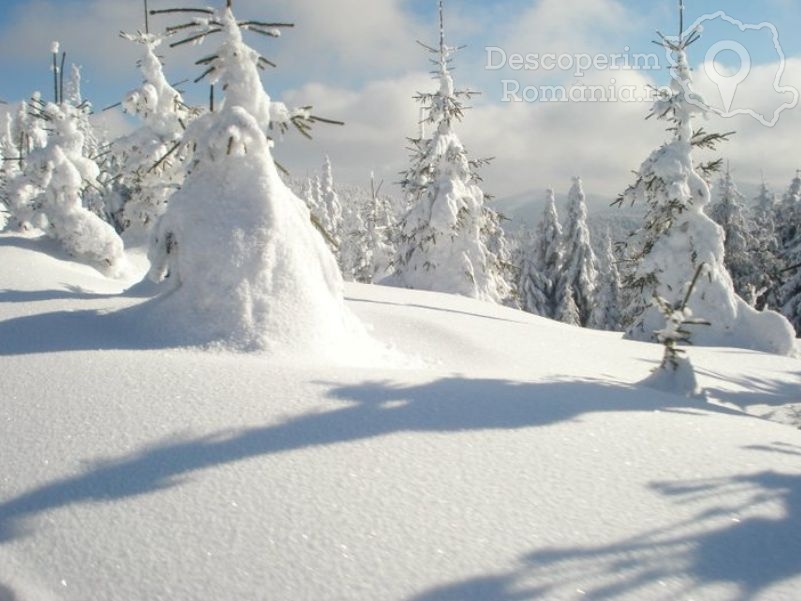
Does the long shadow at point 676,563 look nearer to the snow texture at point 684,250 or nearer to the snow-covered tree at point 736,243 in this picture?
the snow texture at point 684,250

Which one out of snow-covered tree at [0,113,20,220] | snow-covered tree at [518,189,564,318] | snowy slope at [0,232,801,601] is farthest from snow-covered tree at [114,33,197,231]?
snow-covered tree at [518,189,564,318]

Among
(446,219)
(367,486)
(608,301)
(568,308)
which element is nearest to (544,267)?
(568,308)

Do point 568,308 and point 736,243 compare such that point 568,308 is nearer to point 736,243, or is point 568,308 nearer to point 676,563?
point 736,243

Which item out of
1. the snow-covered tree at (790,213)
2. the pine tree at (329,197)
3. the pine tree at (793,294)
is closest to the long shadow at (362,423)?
the pine tree at (793,294)

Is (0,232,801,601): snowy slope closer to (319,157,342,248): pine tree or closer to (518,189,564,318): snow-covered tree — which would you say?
(518,189,564,318): snow-covered tree

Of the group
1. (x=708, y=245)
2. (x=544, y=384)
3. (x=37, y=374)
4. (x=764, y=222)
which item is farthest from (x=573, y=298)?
(x=37, y=374)

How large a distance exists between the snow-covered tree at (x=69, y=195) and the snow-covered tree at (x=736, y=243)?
1156 inches

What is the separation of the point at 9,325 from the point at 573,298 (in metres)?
35.4

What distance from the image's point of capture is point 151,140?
16.9 meters

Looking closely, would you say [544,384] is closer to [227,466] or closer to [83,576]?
[227,466]

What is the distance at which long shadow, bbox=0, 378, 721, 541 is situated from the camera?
3.11m

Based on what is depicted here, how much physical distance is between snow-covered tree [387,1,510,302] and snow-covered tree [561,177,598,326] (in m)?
17.6

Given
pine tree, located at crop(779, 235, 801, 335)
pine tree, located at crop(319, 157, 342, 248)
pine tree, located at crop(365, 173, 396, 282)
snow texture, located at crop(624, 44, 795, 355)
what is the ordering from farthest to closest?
pine tree, located at crop(319, 157, 342, 248) < pine tree, located at crop(365, 173, 396, 282) < pine tree, located at crop(779, 235, 801, 335) < snow texture, located at crop(624, 44, 795, 355)

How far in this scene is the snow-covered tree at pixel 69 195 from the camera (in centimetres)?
1285
